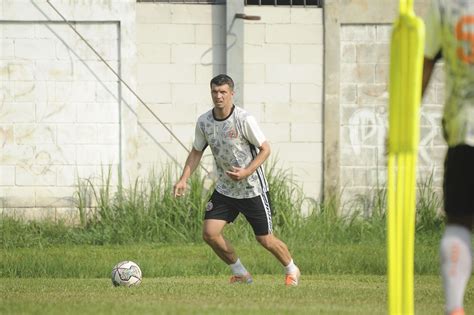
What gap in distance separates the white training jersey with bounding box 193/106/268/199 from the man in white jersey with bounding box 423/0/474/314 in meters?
5.61

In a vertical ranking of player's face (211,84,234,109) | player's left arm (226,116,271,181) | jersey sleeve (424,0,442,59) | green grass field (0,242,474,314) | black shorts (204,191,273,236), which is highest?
jersey sleeve (424,0,442,59)

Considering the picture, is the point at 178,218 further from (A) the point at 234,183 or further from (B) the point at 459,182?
(B) the point at 459,182

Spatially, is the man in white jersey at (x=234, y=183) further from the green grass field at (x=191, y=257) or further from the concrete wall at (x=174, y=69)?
the concrete wall at (x=174, y=69)

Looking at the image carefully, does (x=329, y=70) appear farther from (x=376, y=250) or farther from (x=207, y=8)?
(x=376, y=250)

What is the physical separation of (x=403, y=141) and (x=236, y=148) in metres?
6.44

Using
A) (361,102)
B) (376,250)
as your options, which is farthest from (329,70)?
(376,250)

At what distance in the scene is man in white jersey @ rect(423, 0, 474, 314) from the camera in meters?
5.93

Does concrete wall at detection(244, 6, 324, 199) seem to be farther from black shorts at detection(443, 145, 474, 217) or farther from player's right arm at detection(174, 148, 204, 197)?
black shorts at detection(443, 145, 474, 217)

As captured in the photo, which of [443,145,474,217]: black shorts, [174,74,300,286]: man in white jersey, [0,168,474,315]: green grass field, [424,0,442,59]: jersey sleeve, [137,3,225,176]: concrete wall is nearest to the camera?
[443,145,474,217]: black shorts

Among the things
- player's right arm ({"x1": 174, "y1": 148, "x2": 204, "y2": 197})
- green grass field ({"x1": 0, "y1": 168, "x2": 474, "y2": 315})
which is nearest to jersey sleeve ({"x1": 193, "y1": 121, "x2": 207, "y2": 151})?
player's right arm ({"x1": 174, "y1": 148, "x2": 204, "y2": 197})

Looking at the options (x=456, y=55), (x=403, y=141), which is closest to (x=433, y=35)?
(x=456, y=55)

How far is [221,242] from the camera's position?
11.8 meters

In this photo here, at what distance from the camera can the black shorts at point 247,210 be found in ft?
38.5

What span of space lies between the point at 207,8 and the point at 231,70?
980 mm
